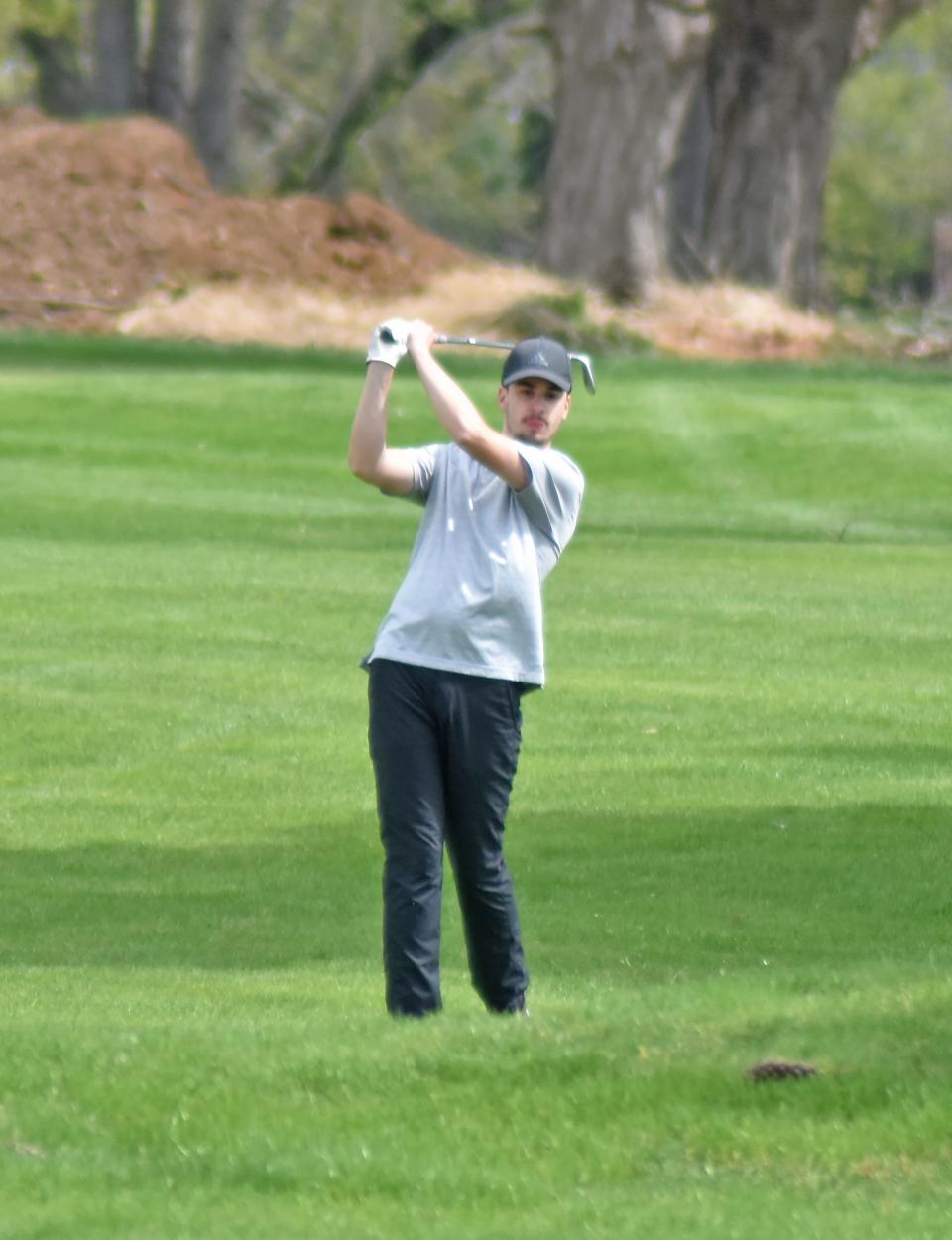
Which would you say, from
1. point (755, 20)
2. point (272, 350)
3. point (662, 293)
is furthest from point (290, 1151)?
point (755, 20)

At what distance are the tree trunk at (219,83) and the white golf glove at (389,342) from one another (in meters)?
39.5

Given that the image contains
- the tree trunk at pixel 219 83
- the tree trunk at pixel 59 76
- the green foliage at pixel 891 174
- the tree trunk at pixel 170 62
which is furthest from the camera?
the green foliage at pixel 891 174

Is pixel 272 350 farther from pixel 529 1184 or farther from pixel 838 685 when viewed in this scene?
pixel 529 1184

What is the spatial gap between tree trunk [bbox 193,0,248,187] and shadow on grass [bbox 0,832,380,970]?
36.5m

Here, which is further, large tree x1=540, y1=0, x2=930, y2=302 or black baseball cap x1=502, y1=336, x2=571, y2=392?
large tree x1=540, y1=0, x2=930, y2=302

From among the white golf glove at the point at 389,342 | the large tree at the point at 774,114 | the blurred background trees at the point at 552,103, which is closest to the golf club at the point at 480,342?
the white golf glove at the point at 389,342

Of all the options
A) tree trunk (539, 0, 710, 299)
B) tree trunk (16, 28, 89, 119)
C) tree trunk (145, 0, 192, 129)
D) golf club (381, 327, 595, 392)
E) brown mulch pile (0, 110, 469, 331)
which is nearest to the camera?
golf club (381, 327, 595, 392)

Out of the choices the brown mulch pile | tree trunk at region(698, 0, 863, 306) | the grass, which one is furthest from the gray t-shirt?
tree trunk at region(698, 0, 863, 306)

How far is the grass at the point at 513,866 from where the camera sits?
18.1ft

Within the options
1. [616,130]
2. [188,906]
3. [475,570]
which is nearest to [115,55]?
[616,130]

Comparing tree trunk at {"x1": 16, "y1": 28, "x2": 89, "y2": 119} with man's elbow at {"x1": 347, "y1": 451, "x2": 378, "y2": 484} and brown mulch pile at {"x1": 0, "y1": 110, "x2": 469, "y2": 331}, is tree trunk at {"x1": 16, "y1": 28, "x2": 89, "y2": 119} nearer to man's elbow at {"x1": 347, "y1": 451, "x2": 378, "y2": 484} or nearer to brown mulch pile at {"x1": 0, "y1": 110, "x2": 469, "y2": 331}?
brown mulch pile at {"x1": 0, "y1": 110, "x2": 469, "y2": 331}

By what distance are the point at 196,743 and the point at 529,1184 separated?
7408 mm

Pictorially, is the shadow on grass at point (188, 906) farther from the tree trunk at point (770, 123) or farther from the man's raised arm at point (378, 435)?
the tree trunk at point (770, 123)

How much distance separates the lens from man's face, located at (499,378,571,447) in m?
7.11
